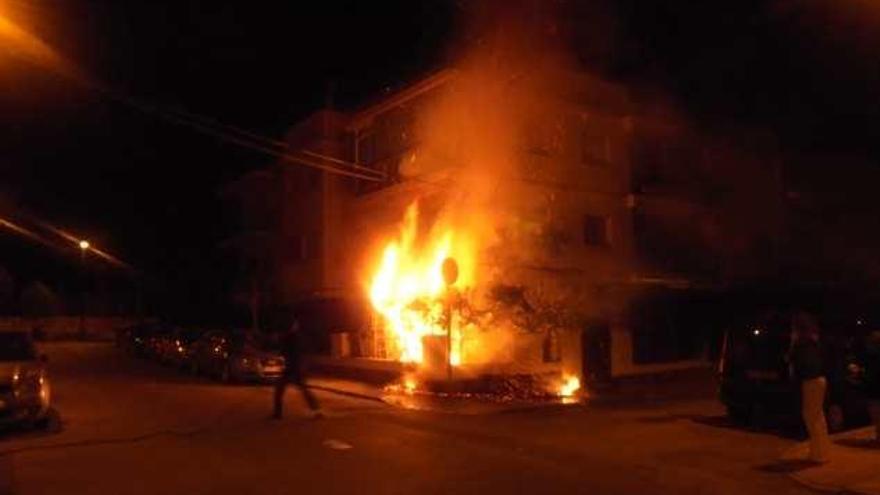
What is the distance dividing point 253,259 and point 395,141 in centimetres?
1358

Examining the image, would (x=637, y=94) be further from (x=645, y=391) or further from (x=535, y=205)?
(x=645, y=391)

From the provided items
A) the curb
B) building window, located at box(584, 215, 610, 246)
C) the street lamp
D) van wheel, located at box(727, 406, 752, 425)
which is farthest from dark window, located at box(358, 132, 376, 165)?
the street lamp

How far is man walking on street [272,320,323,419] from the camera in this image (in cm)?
1482

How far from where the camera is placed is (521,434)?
13.6 m

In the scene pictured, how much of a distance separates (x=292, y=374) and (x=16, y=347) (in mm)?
4388

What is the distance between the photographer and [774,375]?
43.1 feet

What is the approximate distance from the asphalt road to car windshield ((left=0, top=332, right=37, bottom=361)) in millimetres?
1219

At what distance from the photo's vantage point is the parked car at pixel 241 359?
23344 mm

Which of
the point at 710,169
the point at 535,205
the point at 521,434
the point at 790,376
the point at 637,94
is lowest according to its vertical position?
the point at 521,434

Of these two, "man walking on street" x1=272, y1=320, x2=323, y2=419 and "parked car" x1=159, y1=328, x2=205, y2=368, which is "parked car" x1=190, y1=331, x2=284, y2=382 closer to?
"parked car" x1=159, y1=328, x2=205, y2=368

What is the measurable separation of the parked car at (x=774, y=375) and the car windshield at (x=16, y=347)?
11.2 m

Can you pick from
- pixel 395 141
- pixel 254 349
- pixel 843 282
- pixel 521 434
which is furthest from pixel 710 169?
pixel 521 434

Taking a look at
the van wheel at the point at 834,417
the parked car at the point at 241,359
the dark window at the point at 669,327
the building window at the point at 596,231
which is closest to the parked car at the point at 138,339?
the parked car at the point at 241,359

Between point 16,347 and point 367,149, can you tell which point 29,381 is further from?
point 367,149
